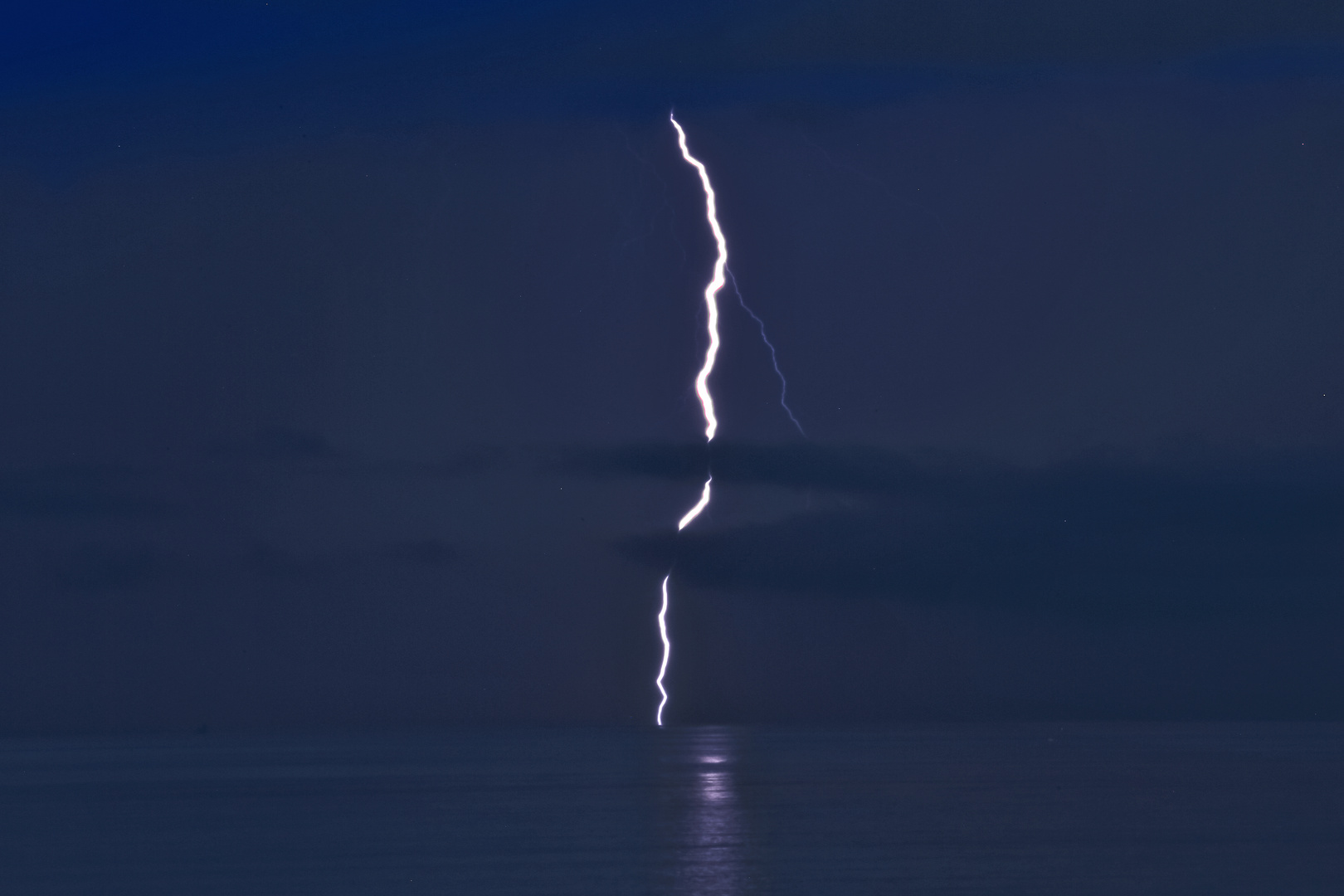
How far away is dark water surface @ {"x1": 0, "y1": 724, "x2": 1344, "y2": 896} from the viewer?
16250 mm

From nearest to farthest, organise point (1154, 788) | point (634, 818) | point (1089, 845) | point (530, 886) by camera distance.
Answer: point (530, 886), point (1089, 845), point (634, 818), point (1154, 788)

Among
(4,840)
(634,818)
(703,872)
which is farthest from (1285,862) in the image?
(4,840)

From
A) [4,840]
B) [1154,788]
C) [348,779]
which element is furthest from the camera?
[348,779]

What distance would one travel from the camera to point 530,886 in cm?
1585

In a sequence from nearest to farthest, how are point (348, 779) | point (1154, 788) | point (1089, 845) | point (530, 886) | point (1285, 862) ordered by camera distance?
point (530, 886) → point (1285, 862) → point (1089, 845) → point (1154, 788) → point (348, 779)

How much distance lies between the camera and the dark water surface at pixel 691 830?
16.2 metres

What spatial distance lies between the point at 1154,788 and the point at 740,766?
15318mm

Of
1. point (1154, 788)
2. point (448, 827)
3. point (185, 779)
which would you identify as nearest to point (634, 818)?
point (448, 827)

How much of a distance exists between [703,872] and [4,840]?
1056 cm

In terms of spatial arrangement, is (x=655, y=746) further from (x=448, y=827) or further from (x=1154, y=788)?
(x=448, y=827)

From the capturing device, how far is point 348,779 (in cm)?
3747

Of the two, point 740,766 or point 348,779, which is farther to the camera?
point 740,766

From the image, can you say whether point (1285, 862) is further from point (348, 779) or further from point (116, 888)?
point (348, 779)

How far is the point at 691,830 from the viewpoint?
21.9 meters
